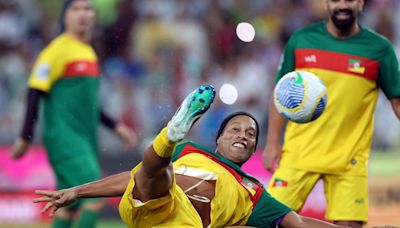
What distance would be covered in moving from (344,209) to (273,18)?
7.82 metres

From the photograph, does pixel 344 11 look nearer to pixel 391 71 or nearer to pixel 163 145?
pixel 391 71

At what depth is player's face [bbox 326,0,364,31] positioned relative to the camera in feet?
30.1

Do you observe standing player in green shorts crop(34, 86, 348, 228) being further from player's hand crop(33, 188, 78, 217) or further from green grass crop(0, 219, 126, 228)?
green grass crop(0, 219, 126, 228)

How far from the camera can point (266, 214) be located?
809 centimetres

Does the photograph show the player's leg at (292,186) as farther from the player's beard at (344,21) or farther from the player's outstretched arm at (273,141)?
the player's beard at (344,21)

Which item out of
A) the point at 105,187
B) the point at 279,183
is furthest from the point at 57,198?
the point at 279,183

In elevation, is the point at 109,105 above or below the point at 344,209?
below

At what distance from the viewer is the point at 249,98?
616 inches

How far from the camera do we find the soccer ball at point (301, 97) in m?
8.28

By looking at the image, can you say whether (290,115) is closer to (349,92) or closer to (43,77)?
(349,92)

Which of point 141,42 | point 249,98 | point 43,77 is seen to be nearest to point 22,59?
point 141,42

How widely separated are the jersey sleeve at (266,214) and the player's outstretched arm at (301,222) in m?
0.04

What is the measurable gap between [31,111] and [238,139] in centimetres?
346

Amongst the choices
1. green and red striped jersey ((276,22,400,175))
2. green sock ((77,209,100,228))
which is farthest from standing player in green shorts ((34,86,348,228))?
green sock ((77,209,100,228))
